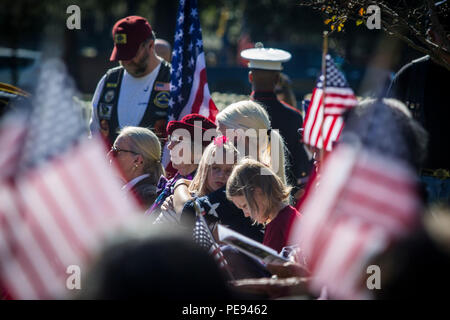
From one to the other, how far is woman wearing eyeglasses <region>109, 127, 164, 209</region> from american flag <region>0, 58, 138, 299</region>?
65.3 inches

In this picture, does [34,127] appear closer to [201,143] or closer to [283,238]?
[283,238]

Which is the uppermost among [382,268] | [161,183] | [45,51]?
[45,51]

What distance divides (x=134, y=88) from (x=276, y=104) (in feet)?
4.19

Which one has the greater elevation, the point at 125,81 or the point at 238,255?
the point at 125,81

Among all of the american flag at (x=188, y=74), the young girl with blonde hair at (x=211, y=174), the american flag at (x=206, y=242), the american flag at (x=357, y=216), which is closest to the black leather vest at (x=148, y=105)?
the american flag at (x=188, y=74)

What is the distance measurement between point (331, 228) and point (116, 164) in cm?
225

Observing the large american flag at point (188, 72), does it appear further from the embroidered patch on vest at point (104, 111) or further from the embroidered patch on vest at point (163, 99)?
the embroidered patch on vest at point (104, 111)

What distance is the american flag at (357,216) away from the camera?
2.13 meters

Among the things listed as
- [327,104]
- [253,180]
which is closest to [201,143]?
[253,180]

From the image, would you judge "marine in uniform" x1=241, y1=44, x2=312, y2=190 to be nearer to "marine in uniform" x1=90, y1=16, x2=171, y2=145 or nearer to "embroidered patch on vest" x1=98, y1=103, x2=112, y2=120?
"marine in uniform" x1=90, y1=16, x2=171, y2=145

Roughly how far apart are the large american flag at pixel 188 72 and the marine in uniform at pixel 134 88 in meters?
0.17

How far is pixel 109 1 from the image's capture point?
2239 centimetres

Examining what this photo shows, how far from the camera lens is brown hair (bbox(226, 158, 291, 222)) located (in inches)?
122

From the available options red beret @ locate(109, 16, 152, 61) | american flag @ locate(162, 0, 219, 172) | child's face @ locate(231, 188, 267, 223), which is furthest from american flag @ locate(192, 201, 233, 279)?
red beret @ locate(109, 16, 152, 61)
